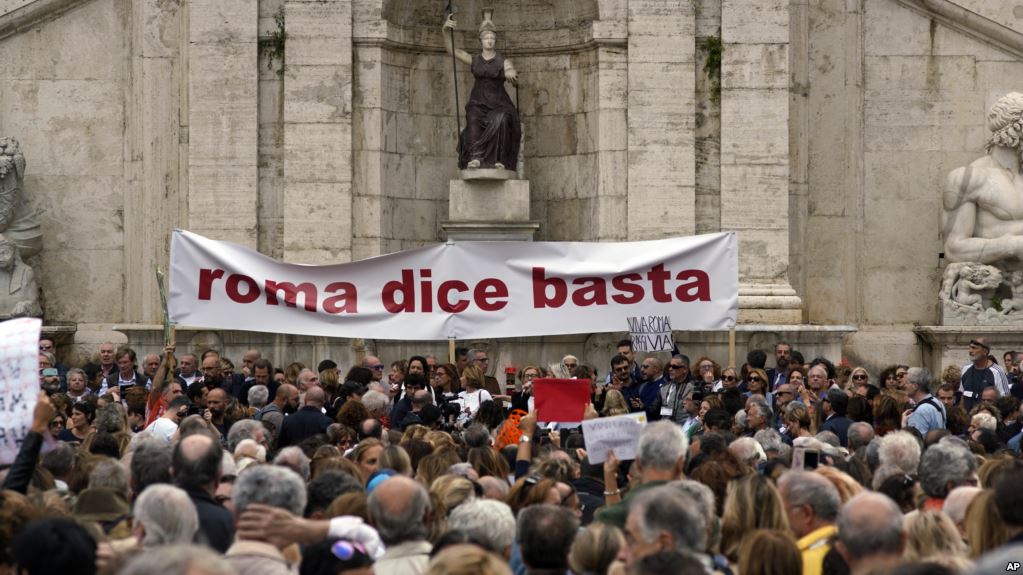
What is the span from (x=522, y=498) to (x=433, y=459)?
1.34 meters

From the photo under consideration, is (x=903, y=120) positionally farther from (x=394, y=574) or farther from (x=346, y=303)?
(x=394, y=574)

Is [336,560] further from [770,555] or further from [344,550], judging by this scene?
[770,555]

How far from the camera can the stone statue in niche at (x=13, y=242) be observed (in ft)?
72.2

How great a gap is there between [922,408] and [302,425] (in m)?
4.71

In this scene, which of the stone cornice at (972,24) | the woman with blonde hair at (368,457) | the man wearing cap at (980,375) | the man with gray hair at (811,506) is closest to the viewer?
the man with gray hair at (811,506)

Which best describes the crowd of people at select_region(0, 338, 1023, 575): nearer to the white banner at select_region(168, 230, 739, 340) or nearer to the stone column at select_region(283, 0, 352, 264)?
the white banner at select_region(168, 230, 739, 340)

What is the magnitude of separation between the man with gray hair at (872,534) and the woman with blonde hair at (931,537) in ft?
2.00

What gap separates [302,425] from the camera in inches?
540

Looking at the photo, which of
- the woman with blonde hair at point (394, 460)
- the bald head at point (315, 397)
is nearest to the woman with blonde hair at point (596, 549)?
the woman with blonde hair at point (394, 460)

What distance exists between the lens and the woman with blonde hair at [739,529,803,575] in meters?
6.93

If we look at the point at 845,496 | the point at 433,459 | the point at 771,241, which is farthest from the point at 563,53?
the point at 845,496

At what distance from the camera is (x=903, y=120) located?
23750mm

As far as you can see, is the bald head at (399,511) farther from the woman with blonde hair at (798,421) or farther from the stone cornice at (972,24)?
the stone cornice at (972,24)

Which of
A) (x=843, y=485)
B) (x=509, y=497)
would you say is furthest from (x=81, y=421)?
(x=843, y=485)
